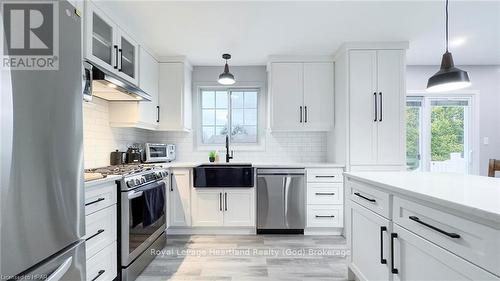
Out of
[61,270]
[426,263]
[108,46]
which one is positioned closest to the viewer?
[61,270]

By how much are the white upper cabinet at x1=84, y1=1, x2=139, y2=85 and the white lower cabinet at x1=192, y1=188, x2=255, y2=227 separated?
1.65 meters

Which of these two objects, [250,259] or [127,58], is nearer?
[250,259]

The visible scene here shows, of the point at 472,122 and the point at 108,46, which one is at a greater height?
the point at 108,46

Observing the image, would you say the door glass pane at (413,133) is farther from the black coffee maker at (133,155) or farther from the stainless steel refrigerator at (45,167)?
the stainless steel refrigerator at (45,167)

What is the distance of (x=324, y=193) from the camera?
326 centimetres

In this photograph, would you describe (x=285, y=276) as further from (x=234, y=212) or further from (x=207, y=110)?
(x=207, y=110)

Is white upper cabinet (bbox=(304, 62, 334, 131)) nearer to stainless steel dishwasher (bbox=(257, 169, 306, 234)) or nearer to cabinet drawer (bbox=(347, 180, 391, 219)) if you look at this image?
stainless steel dishwasher (bbox=(257, 169, 306, 234))

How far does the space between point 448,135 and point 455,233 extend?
3943 mm

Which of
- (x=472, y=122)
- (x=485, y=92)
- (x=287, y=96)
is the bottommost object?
(x=472, y=122)

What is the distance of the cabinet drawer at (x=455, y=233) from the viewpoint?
2.76ft

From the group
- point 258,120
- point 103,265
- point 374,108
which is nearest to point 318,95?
point 374,108

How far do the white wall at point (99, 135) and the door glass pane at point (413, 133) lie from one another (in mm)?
4303

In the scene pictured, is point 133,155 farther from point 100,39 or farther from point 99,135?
point 100,39

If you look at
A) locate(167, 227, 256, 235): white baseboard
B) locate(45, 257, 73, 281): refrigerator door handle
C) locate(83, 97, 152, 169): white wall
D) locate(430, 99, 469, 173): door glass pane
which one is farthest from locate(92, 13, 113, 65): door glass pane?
locate(430, 99, 469, 173): door glass pane
